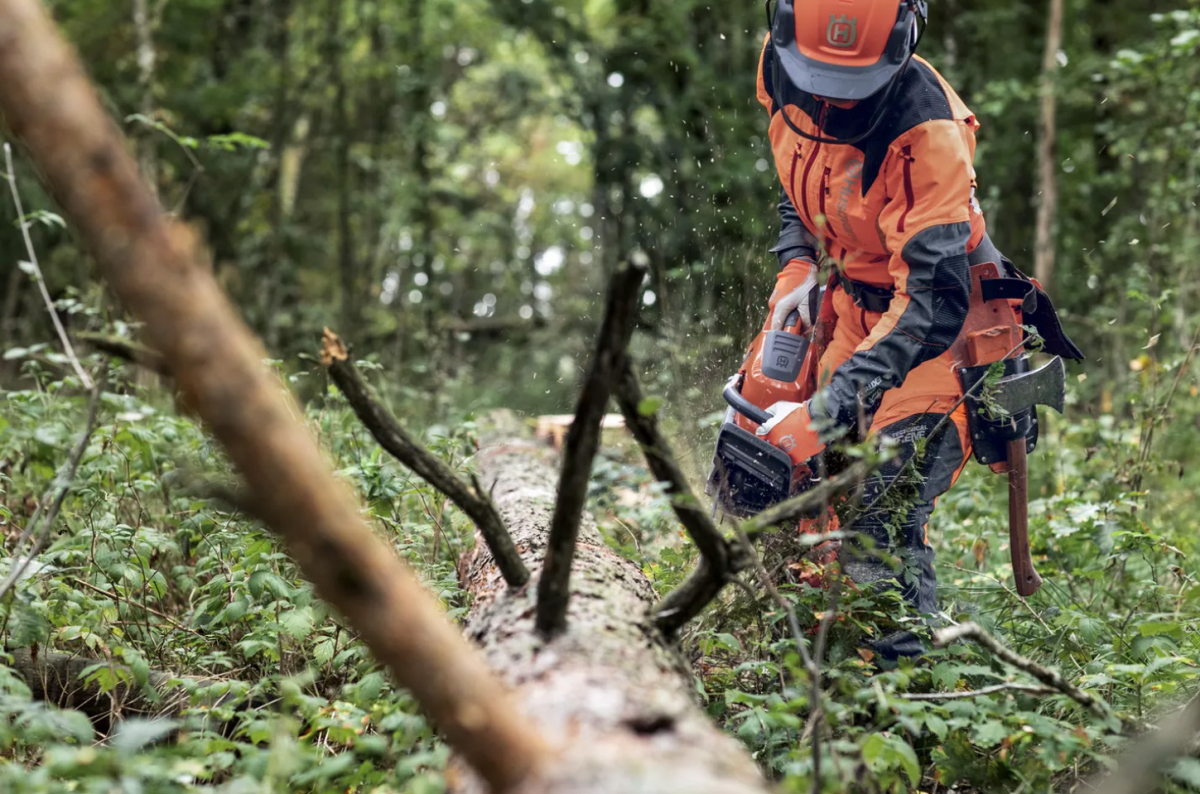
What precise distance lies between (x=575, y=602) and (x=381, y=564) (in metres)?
0.82

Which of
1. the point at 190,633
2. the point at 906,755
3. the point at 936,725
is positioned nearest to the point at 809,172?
the point at 936,725

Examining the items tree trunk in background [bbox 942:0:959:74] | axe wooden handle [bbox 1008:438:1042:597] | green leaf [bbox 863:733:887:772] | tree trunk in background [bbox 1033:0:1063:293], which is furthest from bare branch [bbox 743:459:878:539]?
tree trunk in background [bbox 942:0:959:74]

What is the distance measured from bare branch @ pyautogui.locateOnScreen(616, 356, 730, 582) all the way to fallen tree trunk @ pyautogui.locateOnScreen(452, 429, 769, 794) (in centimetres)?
29

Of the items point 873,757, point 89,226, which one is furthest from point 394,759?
point 89,226

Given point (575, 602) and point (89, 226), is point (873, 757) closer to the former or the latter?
point (575, 602)

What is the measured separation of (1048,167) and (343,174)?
7.49 metres

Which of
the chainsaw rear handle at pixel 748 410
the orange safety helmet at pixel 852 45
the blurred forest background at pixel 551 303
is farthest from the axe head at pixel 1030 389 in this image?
the orange safety helmet at pixel 852 45

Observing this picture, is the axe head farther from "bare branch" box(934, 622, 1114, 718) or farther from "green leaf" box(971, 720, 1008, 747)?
"green leaf" box(971, 720, 1008, 747)

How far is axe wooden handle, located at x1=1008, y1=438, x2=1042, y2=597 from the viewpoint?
346 cm

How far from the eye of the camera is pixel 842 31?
10.3 feet

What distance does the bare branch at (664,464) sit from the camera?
2.02 metres

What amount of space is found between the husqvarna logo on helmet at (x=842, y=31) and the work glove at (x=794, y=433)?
120cm

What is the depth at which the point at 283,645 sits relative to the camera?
287cm

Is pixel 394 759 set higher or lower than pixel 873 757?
lower
